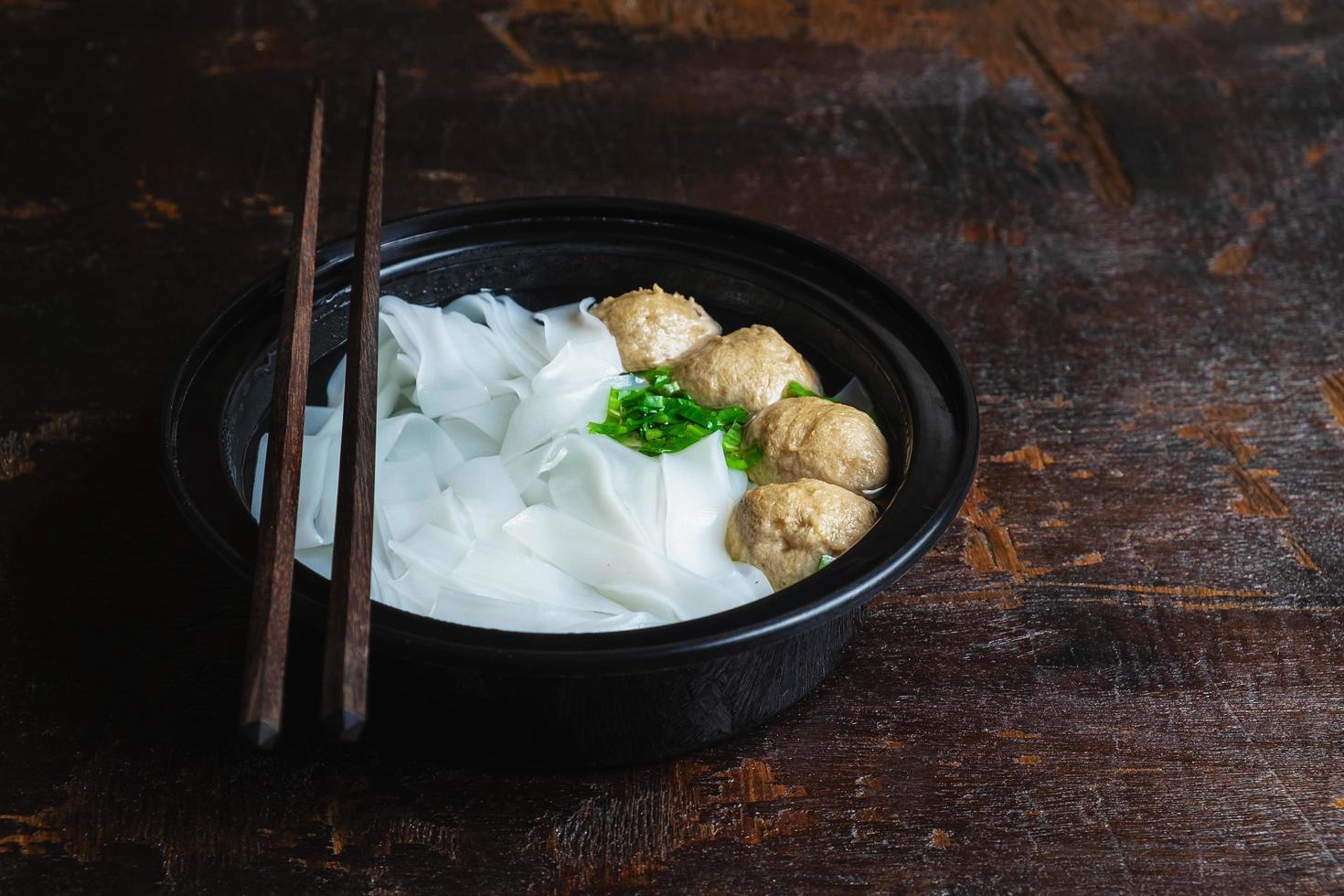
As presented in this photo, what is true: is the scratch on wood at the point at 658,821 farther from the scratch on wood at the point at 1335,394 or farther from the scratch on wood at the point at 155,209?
the scratch on wood at the point at 155,209

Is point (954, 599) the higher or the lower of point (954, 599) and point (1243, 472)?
the lower

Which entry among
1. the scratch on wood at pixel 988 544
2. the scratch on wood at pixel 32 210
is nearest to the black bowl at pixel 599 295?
the scratch on wood at pixel 988 544

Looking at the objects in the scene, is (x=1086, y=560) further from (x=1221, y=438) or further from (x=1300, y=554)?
(x=1221, y=438)

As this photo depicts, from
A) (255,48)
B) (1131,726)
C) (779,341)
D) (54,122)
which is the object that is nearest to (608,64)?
(255,48)

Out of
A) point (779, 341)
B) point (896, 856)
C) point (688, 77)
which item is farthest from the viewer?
point (688, 77)

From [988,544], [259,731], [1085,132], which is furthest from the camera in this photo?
[1085,132]

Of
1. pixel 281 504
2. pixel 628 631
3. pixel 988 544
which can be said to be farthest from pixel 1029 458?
pixel 281 504

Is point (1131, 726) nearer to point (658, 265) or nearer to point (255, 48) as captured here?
point (658, 265)
